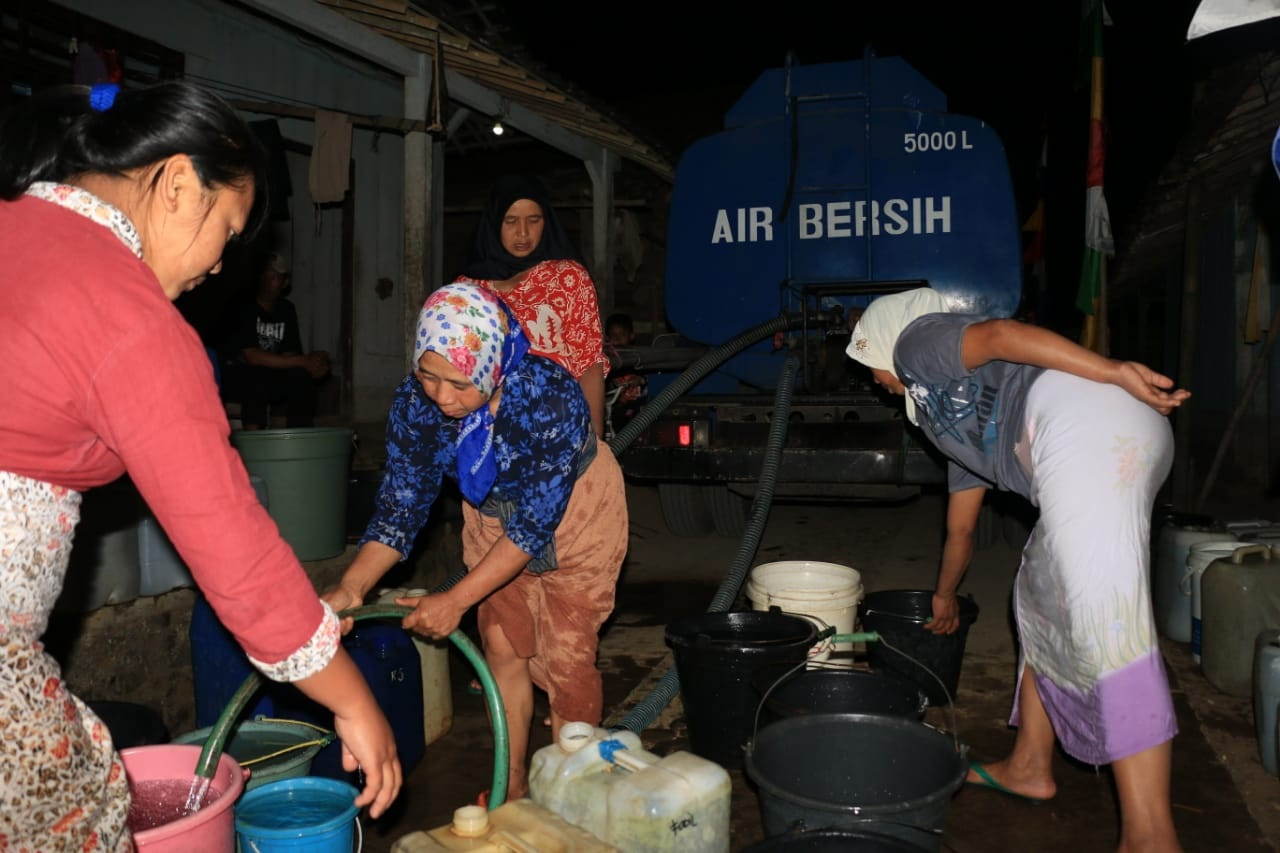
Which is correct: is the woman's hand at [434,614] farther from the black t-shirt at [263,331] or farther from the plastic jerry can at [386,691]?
the black t-shirt at [263,331]

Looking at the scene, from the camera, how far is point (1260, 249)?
8.36 m

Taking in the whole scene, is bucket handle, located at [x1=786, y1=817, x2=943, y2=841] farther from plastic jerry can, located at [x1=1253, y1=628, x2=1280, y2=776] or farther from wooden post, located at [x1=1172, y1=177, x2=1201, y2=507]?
wooden post, located at [x1=1172, y1=177, x2=1201, y2=507]

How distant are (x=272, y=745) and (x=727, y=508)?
4.84 m

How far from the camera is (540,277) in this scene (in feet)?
12.3

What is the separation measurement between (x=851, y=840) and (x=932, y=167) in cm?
507

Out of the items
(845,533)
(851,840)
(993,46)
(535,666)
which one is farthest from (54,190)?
(993,46)

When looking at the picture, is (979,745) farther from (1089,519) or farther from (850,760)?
Result: (1089,519)

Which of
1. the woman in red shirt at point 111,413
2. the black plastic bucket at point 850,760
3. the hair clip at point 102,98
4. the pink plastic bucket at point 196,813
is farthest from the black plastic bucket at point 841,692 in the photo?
the hair clip at point 102,98

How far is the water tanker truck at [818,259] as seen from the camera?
232 inches

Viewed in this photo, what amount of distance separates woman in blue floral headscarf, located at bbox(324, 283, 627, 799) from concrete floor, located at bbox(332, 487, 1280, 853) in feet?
1.84

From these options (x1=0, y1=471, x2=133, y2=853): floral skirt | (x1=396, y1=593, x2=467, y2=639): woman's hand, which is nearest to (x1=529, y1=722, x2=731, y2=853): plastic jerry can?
(x1=396, y1=593, x2=467, y2=639): woman's hand

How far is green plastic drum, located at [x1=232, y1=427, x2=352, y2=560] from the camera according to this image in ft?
13.1

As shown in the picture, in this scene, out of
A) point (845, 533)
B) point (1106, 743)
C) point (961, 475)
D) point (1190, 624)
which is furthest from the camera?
point (845, 533)

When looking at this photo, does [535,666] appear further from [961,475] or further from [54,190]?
[54,190]
